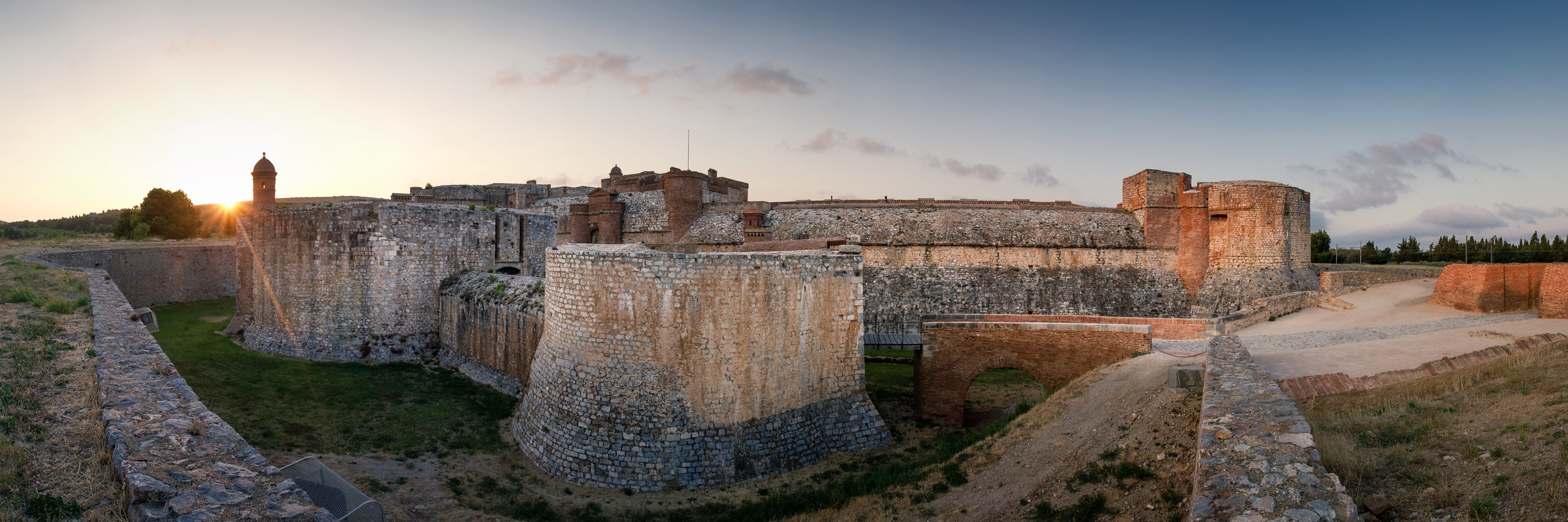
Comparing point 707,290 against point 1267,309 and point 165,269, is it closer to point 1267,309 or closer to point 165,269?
point 1267,309

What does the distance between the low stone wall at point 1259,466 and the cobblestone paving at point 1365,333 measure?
338 inches

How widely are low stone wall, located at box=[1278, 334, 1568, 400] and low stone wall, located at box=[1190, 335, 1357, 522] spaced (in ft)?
11.4

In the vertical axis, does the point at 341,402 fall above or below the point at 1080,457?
below

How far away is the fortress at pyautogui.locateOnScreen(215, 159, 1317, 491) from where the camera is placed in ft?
36.7

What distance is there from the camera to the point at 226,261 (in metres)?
29.2

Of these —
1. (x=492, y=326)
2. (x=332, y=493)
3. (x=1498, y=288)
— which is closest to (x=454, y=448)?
(x=492, y=326)

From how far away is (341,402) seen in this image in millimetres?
14047

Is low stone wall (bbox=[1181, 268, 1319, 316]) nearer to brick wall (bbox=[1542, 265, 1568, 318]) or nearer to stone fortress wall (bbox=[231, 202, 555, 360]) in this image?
brick wall (bbox=[1542, 265, 1568, 318])

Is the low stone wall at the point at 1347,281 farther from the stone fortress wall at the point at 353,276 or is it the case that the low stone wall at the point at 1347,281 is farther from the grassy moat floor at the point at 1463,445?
the stone fortress wall at the point at 353,276

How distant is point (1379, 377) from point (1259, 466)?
23.8ft

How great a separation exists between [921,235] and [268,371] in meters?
22.5

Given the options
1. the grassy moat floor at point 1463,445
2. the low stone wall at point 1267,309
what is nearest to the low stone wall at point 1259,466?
the grassy moat floor at point 1463,445

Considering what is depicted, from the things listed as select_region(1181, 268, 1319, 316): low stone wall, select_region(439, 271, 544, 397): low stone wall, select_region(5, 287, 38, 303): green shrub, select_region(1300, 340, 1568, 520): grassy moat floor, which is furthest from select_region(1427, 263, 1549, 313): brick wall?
select_region(5, 287, 38, 303): green shrub

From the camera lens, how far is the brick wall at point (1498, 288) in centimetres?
1598
